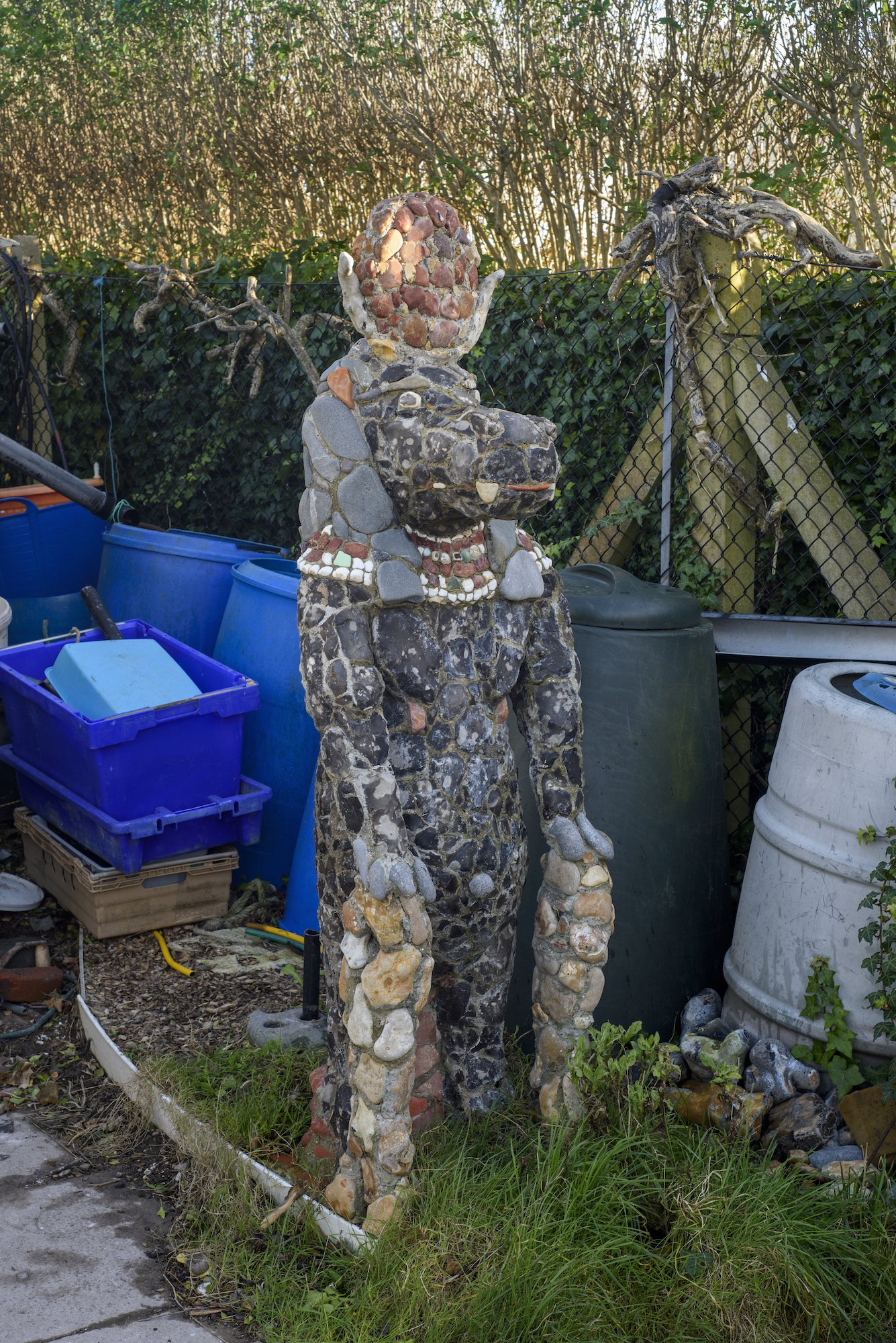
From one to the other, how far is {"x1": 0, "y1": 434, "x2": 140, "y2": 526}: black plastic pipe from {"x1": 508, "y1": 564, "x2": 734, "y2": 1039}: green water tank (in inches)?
107

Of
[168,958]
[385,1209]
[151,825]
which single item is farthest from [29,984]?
[385,1209]

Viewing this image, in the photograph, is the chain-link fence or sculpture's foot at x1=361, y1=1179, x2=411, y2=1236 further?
the chain-link fence

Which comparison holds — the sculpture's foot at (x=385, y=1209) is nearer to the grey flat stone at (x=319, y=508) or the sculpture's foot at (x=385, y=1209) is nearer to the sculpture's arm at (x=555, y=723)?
the sculpture's arm at (x=555, y=723)

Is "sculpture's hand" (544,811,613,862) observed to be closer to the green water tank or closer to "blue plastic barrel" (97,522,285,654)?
the green water tank

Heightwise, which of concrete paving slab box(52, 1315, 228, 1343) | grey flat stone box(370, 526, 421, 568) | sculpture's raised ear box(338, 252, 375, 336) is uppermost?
sculpture's raised ear box(338, 252, 375, 336)

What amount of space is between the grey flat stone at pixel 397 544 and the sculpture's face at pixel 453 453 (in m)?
0.04

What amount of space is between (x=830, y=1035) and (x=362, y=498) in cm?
170

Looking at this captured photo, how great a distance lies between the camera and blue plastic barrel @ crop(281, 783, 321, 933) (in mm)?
3898

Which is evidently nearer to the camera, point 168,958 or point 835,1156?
point 835,1156

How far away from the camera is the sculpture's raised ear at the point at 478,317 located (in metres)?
2.39

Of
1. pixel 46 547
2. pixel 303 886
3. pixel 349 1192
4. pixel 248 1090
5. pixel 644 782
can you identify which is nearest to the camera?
pixel 349 1192

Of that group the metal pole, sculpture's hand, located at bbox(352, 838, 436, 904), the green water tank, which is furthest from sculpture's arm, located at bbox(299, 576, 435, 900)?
the metal pole

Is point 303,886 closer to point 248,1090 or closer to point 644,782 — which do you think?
point 248,1090

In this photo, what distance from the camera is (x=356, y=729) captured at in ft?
7.45
